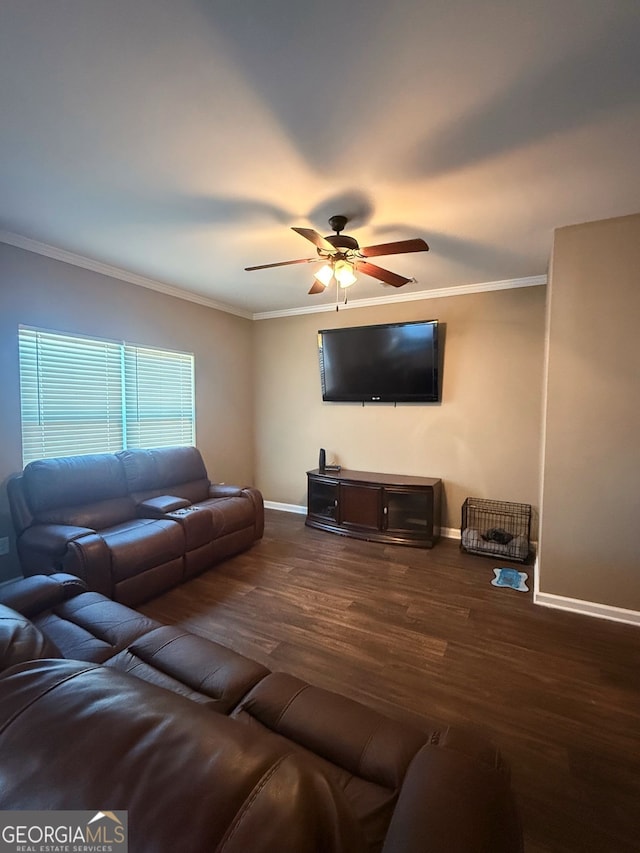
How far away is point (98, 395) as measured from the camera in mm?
3588

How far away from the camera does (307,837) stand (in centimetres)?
38

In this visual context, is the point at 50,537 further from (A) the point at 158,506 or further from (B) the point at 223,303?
(B) the point at 223,303

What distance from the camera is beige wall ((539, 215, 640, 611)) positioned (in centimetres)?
249

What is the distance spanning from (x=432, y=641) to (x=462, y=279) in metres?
3.26

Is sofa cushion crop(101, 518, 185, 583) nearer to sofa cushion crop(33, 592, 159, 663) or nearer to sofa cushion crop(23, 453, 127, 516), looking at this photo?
sofa cushion crop(23, 453, 127, 516)

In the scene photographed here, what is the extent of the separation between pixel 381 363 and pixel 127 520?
9.92 feet

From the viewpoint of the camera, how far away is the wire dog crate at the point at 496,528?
11.8ft

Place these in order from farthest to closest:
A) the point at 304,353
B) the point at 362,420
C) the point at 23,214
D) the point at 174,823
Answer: the point at 304,353
the point at 362,420
the point at 23,214
the point at 174,823

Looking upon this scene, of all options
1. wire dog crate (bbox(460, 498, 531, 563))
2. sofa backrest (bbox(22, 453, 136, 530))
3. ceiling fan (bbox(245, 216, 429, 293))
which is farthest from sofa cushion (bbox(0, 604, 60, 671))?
wire dog crate (bbox(460, 498, 531, 563))

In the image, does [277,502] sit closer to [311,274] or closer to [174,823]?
[311,274]

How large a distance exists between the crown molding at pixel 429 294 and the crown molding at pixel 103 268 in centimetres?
93

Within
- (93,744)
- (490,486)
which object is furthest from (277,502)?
(93,744)

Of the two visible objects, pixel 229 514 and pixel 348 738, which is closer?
pixel 348 738

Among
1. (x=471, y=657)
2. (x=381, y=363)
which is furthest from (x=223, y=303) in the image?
(x=471, y=657)
